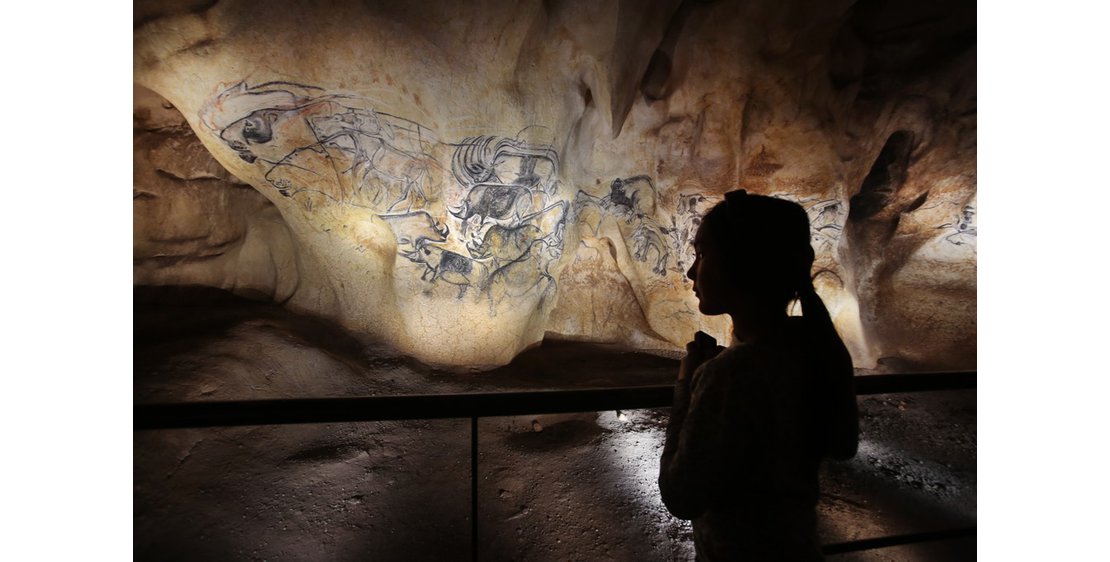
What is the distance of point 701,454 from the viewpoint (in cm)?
97

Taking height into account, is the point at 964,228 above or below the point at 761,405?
above

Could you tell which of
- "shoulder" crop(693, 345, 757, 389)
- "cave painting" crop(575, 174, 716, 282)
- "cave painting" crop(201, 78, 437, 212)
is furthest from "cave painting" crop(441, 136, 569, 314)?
"shoulder" crop(693, 345, 757, 389)

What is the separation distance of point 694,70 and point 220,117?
22.5 ft

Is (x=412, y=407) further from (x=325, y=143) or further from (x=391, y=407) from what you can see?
(x=325, y=143)

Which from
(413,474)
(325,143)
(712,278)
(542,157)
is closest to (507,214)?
(542,157)

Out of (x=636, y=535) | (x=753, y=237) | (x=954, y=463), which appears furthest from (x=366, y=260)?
(x=954, y=463)

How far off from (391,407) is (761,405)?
1025 mm

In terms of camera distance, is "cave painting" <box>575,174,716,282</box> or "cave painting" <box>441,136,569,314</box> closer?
"cave painting" <box>441,136,569,314</box>

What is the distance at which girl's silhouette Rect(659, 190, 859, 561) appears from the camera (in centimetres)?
98

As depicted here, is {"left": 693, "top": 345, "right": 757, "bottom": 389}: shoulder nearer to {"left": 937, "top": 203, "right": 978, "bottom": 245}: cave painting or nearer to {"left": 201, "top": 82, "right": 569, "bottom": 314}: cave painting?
{"left": 201, "top": 82, "right": 569, "bottom": 314}: cave painting

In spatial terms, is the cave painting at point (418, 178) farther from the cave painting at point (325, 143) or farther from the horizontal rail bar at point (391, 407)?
the horizontal rail bar at point (391, 407)

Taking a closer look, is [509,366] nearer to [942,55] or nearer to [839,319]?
[839,319]

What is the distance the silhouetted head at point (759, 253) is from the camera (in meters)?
1.05

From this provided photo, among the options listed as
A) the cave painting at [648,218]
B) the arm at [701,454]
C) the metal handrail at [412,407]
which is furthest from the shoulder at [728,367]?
the cave painting at [648,218]
